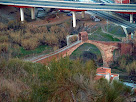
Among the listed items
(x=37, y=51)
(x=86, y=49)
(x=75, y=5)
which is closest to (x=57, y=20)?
(x=75, y=5)

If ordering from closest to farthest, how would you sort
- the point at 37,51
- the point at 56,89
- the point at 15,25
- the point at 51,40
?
the point at 56,89, the point at 37,51, the point at 51,40, the point at 15,25

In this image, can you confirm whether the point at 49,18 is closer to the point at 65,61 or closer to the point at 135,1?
the point at 135,1

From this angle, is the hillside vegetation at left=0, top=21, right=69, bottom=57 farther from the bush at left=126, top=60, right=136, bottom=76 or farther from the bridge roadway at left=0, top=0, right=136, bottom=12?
→ the bush at left=126, top=60, right=136, bottom=76

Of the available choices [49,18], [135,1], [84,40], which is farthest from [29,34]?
[135,1]

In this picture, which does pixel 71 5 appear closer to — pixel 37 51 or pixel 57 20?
pixel 57 20

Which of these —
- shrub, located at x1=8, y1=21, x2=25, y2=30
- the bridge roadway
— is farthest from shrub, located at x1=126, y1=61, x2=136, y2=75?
shrub, located at x1=8, y1=21, x2=25, y2=30

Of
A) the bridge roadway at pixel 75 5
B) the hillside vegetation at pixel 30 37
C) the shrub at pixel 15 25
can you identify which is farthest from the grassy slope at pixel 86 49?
the shrub at pixel 15 25

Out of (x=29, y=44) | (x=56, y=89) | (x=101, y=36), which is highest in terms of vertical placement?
(x=56, y=89)

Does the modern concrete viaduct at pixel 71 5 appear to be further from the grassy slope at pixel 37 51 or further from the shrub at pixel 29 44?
the shrub at pixel 29 44

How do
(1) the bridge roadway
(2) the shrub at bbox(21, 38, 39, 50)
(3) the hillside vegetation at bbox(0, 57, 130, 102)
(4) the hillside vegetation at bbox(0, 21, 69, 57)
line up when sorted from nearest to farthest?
1. (3) the hillside vegetation at bbox(0, 57, 130, 102)
2. (4) the hillside vegetation at bbox(0, 21, 69, 57)
3. (2) the shrub at bbox(21, 38, 39, 50)
4. (1) the bridge roadway

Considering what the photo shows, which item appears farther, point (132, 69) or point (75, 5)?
point (75, 5)

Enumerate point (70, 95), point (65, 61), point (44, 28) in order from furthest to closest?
point (44, 28) → point (65, 61) → point (70, 95)
